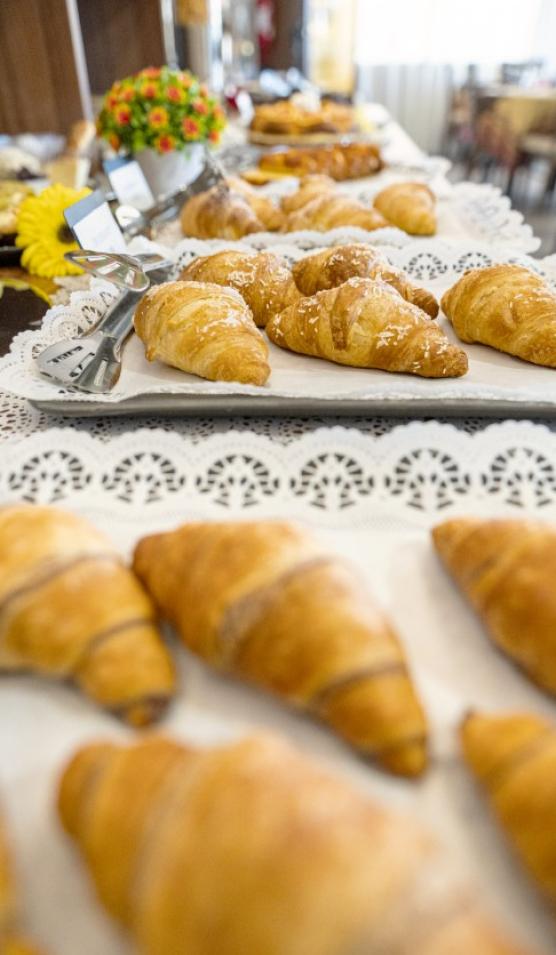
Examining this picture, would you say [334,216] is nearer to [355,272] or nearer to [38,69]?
[355,272]

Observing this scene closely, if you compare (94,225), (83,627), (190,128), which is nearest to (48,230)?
(94,225)

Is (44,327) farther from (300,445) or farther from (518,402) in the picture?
(518,402)

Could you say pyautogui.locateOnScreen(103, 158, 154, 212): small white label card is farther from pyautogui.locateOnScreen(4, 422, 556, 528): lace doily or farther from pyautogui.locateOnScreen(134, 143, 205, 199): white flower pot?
pyautogui.locateOnScreen(4, 422, 556, 528): lace doily

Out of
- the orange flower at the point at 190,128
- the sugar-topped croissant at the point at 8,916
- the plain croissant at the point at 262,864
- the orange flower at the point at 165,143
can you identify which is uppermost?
the orange flower at the point at 190,128

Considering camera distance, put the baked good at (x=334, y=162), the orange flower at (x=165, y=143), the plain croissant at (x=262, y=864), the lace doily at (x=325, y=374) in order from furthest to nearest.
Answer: the baked good at (x=334, y=162) < the orange flower at (x=165, y=143) < the lace doily at (x=325, y=374) < the plain croissant at (x=262, y=864)

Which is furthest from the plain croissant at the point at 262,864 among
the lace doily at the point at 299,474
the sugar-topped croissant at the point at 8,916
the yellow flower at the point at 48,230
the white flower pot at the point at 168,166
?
the white flower pot at the point at 168,166

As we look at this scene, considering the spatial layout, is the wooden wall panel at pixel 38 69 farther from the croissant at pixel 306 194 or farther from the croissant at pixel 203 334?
the croissant at pixel 203 334
